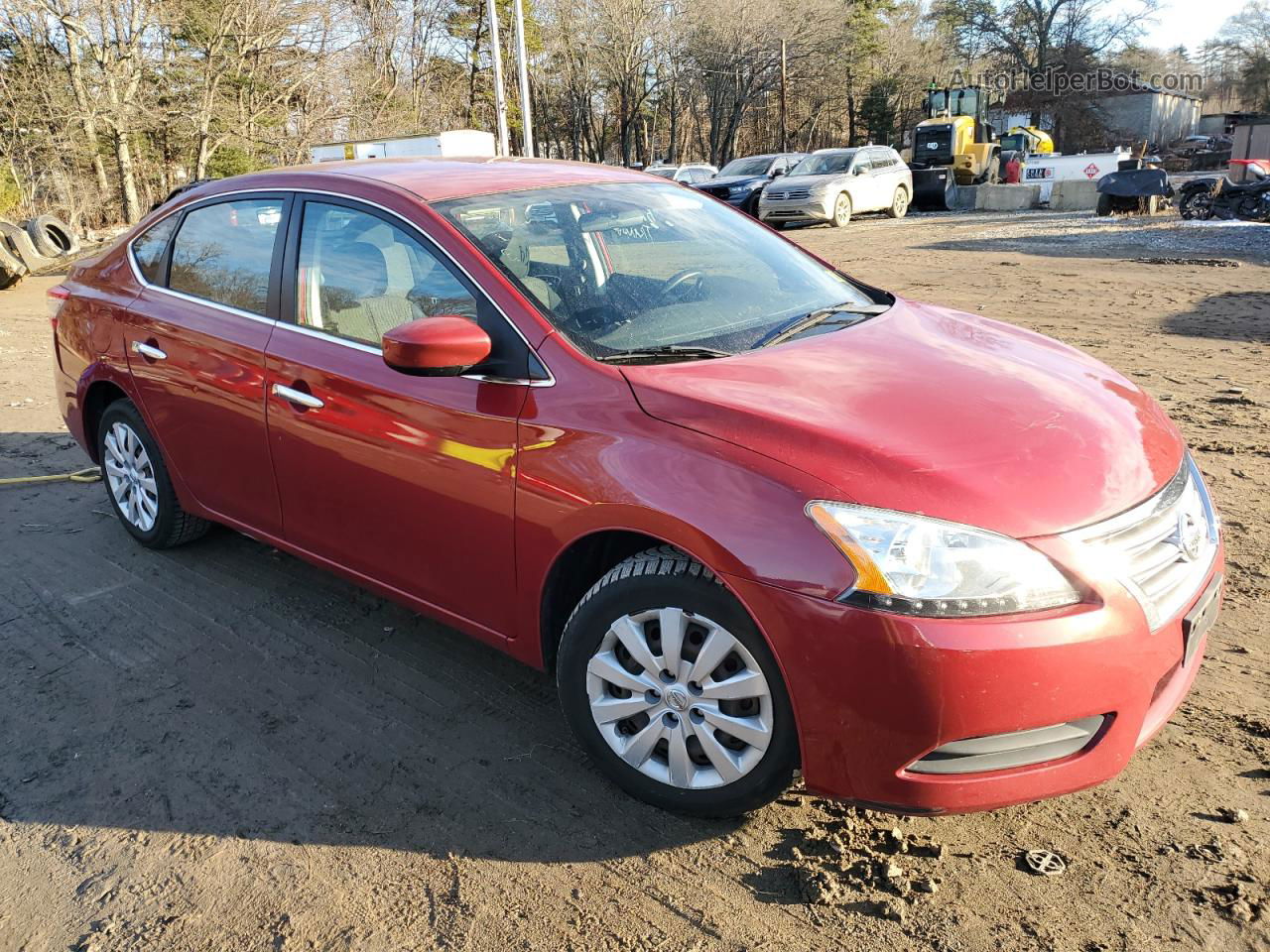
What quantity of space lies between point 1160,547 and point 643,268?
1.84 metres

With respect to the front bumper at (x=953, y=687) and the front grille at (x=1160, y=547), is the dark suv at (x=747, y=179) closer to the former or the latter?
the front grille at (x=1160, y=547)

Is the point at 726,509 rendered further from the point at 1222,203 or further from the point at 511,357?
the point at 1222,203

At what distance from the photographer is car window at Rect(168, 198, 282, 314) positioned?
3773 millimetres

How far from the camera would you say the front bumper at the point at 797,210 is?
22.4 metres

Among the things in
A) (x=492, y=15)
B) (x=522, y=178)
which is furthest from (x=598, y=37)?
(x=522, y=178)

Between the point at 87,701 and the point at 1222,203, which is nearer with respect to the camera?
the point at 87,701

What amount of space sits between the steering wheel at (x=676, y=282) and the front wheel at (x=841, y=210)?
67.3 feet

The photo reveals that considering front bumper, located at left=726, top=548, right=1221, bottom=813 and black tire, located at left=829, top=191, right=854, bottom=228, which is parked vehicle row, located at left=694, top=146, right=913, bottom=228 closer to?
black tire, located at left=829, top=191, right=854, bottom=228

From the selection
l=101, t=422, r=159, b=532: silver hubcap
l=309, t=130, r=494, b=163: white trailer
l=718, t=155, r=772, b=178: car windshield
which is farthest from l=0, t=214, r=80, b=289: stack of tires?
l=718, t=155, r=772, b=178: car windshield

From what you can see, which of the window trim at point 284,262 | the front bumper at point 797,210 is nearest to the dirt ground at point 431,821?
the window trim at point 284,262

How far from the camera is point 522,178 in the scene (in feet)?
12.0

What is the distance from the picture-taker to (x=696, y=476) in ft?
8.07

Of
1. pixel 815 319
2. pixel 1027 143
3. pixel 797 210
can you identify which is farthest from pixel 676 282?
pixel 1027 143

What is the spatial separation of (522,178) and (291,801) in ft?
7.51
